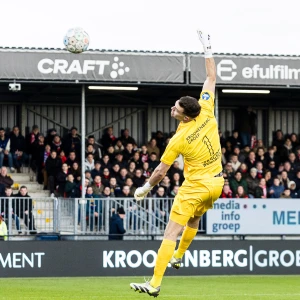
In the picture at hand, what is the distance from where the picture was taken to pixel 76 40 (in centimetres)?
2206

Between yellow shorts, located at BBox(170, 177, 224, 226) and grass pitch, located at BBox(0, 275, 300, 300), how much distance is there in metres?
2.74

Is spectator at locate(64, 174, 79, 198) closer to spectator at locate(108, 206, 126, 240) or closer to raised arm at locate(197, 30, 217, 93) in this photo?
spectator at locate(108, 206, 126, 240)

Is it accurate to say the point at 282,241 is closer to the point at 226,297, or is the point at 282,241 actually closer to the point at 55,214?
the point at 55,214

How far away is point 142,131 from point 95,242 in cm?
951

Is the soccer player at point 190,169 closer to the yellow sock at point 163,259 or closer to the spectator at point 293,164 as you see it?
the yellow sock at point 163,259

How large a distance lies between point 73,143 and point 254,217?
586 cm

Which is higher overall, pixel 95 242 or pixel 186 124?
pixel 186 124

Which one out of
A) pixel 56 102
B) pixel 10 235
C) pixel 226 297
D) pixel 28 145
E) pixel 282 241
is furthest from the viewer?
pixel 56 102

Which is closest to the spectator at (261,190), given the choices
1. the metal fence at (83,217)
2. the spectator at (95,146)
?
the metal fence at (83,217)

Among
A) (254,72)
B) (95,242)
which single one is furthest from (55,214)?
(254,72)

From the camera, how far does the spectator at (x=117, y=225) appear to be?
22917 mm

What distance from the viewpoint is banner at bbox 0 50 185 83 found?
79.0 ft

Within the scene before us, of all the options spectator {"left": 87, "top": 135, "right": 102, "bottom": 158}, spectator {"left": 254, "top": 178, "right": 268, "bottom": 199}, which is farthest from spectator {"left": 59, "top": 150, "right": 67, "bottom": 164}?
spectator {"left": 254, "top": 178, "right": 268, "bottom": 199}

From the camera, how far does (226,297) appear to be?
1474 cm
